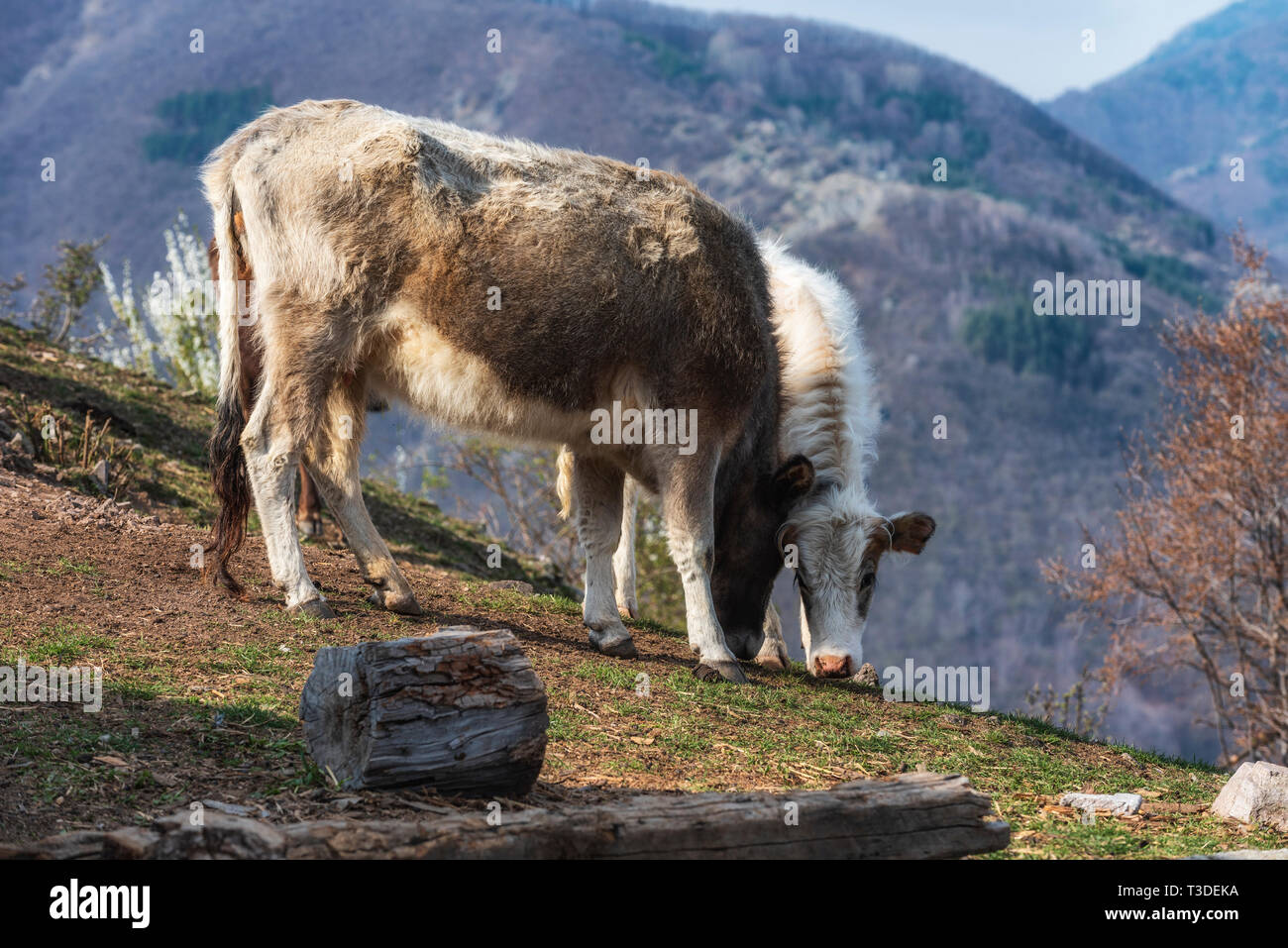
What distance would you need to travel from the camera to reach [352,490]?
23.3 feet

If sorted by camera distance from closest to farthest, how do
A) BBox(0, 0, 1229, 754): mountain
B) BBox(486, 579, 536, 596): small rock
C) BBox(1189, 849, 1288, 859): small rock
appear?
1. BBox(1189, 849, 1288, 859): small rock
2. BBox(486, 579, 536, 596): small rock
3. BBox(0, 0, 1229, 754): mountain

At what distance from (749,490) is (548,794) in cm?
394

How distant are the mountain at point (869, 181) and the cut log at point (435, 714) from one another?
152ft

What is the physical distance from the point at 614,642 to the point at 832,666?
4.50 ft

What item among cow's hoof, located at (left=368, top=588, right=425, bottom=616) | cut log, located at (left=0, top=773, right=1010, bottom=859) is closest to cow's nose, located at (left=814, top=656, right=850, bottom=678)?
cow's hoof, located at (left=368, top=588, right=425, bottom=616)

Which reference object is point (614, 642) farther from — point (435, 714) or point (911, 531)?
point (435, 714)

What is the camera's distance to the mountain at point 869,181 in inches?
2552

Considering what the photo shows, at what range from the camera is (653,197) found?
276 inches

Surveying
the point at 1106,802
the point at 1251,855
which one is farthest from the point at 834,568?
the point at 1251,855

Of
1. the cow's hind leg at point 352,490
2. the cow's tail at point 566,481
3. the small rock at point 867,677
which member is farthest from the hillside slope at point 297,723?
the cow's tail at point 566,481

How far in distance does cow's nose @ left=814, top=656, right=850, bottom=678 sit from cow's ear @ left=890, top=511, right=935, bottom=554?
88 cm

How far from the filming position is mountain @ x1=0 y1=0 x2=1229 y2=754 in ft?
213

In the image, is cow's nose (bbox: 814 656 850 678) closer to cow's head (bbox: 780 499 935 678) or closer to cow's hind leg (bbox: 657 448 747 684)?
cow's head (bbox: 780 499 935 678)
